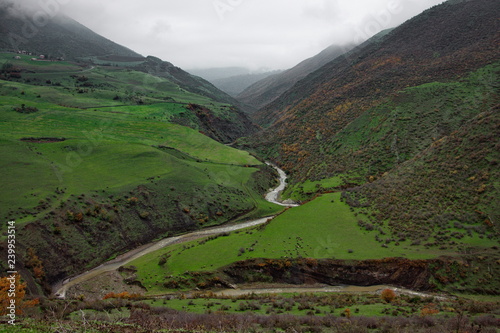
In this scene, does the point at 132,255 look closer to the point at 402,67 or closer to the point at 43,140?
the point at 43,140

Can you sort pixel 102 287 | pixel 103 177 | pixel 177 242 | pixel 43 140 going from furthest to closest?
pixel 43 140
pixel 103 177
pixel 177 242
pixel 102 287

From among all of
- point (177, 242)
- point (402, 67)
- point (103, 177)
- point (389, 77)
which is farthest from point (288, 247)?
point (402, 67)

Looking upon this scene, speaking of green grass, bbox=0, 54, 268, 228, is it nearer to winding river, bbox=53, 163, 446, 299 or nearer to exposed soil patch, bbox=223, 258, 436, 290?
winding river, bbox=53, 163, 446, 299

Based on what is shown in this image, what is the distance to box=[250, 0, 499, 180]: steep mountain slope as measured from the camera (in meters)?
87.1

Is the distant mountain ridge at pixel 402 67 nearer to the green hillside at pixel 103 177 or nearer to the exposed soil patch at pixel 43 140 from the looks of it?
the green hillside at pixel 103 177

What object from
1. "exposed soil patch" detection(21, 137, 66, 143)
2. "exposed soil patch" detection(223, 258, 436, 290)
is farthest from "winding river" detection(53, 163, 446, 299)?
"exposed soil patch" detection(21, 137, 66, 143)

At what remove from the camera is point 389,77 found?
10906 centimetres

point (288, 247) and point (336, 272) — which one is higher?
point (288, 247)

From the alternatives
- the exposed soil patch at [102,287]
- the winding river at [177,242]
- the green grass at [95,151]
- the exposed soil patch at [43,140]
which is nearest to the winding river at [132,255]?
the winding river at [177,242]

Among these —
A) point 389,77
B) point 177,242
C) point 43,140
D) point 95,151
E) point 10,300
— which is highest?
point 43,140

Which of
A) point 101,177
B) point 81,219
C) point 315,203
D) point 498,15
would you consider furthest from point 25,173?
point 498,15

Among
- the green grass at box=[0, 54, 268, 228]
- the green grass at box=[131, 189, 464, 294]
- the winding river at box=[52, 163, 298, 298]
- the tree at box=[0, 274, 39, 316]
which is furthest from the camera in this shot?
the green grass at box=[0, 54, 268, 228]

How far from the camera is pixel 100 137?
246ft

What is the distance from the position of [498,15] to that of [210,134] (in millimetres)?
120634
